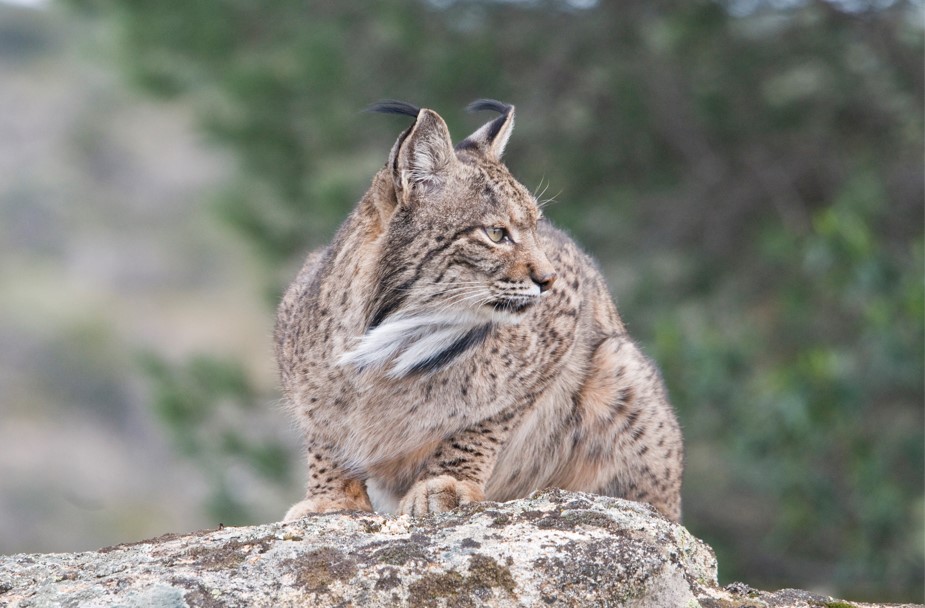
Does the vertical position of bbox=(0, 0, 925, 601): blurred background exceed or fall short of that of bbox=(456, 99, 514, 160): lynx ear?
it exceeds it

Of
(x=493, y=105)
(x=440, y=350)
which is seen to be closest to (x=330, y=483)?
(x=440, y=350)

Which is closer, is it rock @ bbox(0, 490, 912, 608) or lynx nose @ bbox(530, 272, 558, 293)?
rock @ bbox(0, 490, 912, 608)

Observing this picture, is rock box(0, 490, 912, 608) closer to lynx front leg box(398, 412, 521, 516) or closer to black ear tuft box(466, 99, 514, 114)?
lynx front leg box(398, 412, 521, 516)

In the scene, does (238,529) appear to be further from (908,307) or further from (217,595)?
(908,307)

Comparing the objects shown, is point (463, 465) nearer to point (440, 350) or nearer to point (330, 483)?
point (440, 350)

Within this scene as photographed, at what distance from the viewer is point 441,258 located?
493 centimetres

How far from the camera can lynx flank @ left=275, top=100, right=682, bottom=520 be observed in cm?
489

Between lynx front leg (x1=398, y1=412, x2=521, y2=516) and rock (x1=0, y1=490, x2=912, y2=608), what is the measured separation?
86 centimetres

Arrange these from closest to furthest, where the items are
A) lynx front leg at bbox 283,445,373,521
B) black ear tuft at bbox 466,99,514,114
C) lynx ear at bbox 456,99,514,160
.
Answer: lynx front leg at bbox 283,445,373,521 → lynx ear at bbox 456,99,514,160 → black ear tuft at bbox 466,99,514,114

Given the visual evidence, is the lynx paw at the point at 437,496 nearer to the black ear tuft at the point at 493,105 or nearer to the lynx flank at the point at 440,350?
the lynx flank at the point at 440,350

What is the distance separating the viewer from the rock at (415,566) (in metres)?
3.43

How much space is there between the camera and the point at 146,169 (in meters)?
47.7

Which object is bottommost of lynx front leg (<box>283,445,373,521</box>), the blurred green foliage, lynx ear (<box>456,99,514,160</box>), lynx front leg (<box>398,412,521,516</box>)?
lynx front leg (<box>398,412,521,516</box>)

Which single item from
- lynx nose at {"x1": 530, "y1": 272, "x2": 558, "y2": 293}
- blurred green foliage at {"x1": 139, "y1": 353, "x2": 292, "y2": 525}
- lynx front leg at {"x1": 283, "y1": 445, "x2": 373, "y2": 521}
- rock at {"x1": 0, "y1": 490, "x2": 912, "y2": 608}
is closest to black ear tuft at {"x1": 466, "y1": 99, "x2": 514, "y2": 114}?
lynx nose at {"x1": 530, "y1": 272, "x2": 558, "y2": 293}
